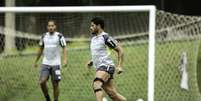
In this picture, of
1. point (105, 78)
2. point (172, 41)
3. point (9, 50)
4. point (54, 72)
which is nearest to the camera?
point (105, 78)

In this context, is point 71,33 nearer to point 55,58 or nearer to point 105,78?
point 55,58

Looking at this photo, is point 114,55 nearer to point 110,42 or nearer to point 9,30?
point 110,42

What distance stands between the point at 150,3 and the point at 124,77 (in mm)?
9471

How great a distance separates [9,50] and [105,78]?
5452 millimetres

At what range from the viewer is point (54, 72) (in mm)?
13227

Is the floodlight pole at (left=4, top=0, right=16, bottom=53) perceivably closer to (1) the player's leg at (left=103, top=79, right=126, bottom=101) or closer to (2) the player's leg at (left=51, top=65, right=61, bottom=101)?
(2) the player's leg at (left=51, top=65, right=61, bottom=101)

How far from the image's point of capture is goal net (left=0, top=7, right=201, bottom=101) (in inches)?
541

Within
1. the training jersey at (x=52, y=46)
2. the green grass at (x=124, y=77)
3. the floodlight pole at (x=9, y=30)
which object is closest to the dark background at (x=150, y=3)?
the floodlight pole at (x=9, y=30)

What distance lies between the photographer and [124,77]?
16.0 meters

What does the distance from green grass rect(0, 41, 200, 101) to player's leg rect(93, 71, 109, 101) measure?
2394 mm

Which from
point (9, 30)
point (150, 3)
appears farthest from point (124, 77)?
point (150, 3)

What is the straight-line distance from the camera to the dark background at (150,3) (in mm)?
24484

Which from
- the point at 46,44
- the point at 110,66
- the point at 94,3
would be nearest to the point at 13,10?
the point at 46,44

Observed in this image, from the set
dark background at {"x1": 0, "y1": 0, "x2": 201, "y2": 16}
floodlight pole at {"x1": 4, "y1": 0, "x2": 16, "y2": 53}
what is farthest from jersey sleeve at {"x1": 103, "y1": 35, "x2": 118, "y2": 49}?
dark background at {"x1": 0, "y1": 0, "x2": 201, "y2": 16}
